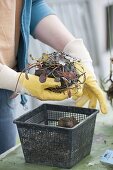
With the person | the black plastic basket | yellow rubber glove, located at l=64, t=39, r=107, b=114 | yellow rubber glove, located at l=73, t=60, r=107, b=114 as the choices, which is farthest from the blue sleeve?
the black plastic basket

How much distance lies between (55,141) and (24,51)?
522 millimetres

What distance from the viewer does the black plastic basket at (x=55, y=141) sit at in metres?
1.33

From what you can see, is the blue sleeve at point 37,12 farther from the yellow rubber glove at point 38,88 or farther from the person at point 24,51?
the yellow rubber glove at point 38,88

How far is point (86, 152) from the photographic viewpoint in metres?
1.45

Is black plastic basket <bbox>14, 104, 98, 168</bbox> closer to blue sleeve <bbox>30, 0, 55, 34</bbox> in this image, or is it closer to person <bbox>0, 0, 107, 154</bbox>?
person <bbox>0, 0, 107, 154</bbox>

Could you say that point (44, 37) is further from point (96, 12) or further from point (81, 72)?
point (96, 12)

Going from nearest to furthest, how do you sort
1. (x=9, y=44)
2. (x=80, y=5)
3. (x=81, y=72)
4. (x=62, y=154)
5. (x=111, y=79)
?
1. (x=62, y=154)
2. (x=81, y=72)
3. (x=9, y=44)
4. (x=111, y=79)
5. (x=80, y=5)

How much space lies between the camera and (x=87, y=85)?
166cm

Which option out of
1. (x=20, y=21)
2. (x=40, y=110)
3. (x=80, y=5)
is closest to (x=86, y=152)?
(x=40, y=110)

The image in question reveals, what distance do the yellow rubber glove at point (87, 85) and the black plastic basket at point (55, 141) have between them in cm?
18

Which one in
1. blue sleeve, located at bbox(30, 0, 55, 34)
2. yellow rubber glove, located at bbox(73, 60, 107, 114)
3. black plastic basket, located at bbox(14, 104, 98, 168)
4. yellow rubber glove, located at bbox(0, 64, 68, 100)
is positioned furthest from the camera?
blue sleeve, located at bbox(30, 0, 55, 34)

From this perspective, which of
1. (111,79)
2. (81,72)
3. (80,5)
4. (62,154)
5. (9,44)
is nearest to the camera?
(62,154)

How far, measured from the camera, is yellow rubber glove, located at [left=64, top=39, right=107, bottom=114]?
5.39ft

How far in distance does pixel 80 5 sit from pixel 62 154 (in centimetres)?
313
